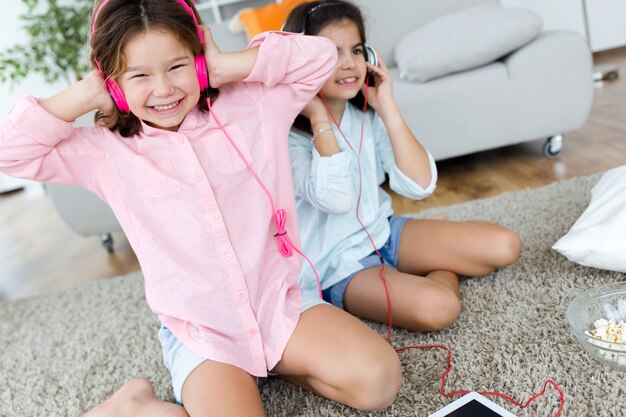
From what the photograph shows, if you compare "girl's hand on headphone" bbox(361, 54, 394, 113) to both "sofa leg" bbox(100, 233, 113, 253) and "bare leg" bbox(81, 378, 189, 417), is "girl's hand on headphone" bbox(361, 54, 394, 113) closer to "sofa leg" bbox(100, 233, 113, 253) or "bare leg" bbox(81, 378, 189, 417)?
"bare leg" bbox(81, 378, 189, 417)

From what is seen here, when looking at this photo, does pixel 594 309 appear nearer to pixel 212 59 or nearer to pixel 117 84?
pixel 212 59

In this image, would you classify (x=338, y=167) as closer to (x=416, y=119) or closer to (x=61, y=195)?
(x=416, y=119)

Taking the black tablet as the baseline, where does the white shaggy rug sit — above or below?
below

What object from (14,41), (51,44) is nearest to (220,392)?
(51,44)

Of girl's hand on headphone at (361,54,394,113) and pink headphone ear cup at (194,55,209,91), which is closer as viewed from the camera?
pink headphone ear cup at (194,55,209,91)

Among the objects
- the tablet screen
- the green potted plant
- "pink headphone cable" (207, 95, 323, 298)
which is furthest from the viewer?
the green potted plant

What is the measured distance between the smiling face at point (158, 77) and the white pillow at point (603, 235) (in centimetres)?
80

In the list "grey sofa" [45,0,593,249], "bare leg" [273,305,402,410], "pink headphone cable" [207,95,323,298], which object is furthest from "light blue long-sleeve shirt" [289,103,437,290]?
"grey sofa" [45,0,593,249]

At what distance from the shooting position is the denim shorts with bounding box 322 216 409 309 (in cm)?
129

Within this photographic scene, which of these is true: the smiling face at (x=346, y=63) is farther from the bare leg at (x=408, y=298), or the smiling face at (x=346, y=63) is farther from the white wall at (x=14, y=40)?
the white wall at (x=14, y=40)

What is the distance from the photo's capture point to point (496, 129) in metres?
2.14

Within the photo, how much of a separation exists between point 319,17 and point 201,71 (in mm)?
348

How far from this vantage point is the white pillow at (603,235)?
117 centimetres

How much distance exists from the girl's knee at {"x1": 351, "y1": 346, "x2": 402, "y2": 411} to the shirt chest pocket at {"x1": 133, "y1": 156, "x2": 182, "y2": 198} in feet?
1.42
